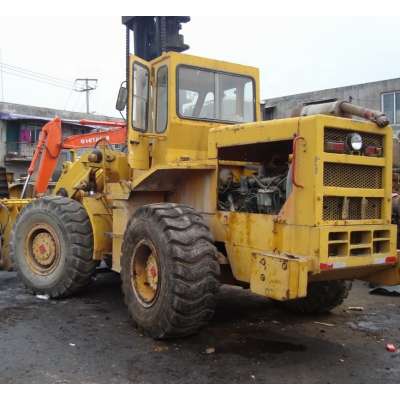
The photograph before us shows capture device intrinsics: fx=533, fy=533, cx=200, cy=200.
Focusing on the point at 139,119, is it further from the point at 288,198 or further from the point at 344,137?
the point at 344,137

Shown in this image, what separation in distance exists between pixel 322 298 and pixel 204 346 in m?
1.84

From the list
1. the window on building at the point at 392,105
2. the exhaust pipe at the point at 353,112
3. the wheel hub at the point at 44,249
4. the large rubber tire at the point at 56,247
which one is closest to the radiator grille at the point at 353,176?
the exhaust pipe at the point at 353,112

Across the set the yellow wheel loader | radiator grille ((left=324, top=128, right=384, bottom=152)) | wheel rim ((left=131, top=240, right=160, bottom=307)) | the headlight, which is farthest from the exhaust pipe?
wheel rim ((left=131, top=240, right=160, bottom=307))

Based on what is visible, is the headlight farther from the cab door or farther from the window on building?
the window on building

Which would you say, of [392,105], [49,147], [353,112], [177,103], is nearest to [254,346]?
[353,112]

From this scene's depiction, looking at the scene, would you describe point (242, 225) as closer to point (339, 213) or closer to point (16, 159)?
point (339, 213)

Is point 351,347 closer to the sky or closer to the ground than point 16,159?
closer to the ground

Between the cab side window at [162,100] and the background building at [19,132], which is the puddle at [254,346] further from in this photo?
the background building at [19,132]

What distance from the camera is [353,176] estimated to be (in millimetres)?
4875

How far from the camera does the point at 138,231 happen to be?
5.41 metres

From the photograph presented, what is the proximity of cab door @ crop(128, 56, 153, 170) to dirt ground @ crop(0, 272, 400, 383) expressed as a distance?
6.10 ft

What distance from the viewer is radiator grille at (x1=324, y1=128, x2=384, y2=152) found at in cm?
465
